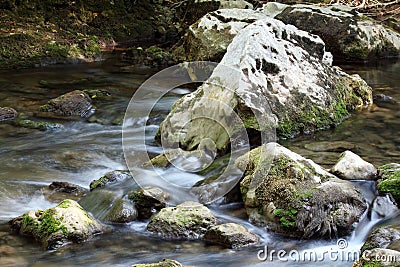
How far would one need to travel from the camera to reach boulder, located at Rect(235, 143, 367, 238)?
419 centimetres

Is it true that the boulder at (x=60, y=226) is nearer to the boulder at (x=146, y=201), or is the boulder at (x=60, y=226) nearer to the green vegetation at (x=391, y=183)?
the boulder at (x=146, y=201)

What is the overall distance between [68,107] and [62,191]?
3.41m

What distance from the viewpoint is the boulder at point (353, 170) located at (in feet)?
16.2

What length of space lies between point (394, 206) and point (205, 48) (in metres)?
7.28

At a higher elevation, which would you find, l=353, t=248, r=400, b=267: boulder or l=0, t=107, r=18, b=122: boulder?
l=353, t=248, r=400, b=267: boulder

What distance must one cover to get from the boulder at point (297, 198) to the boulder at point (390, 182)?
32 centimetres

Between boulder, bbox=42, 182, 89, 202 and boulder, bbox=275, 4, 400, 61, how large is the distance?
8.72m

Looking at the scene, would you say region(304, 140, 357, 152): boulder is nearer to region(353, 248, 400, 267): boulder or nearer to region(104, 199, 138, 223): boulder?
region(104, 199, 138, 223): boulder

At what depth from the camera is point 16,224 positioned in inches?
174

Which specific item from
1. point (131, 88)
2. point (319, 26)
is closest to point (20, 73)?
point (131, 88)

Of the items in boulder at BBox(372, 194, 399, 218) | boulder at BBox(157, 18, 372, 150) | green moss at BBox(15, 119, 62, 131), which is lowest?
boulder at BBox(372, 194, 399, 218)

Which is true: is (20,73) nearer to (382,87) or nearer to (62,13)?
(62,13)

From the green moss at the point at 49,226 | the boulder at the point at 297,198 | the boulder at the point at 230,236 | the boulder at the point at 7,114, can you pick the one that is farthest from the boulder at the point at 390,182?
the boulder at the point at 7,114

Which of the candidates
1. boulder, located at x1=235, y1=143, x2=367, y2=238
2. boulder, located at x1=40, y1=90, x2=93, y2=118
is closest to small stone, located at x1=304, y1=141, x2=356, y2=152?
boulder, located at x1=235, y1=143, x2=367, y2=238
